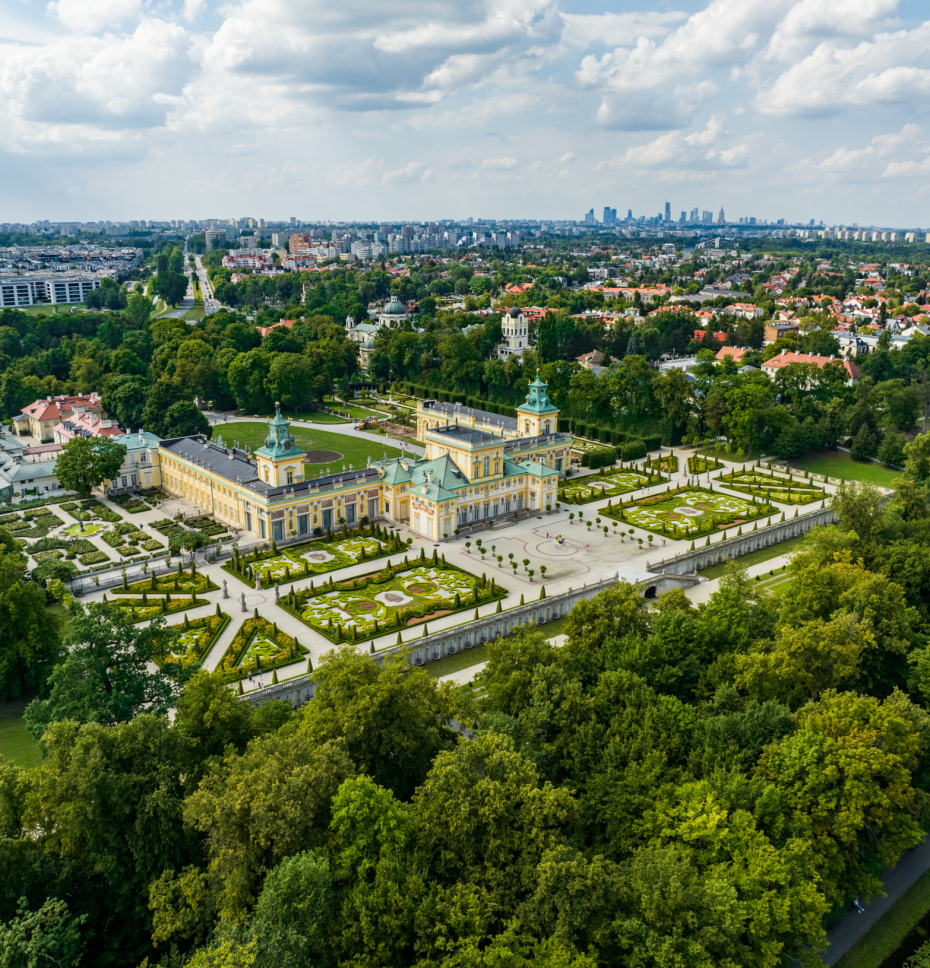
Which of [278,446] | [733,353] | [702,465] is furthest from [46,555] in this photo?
[733,353]

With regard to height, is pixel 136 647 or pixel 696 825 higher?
pixel 136 647

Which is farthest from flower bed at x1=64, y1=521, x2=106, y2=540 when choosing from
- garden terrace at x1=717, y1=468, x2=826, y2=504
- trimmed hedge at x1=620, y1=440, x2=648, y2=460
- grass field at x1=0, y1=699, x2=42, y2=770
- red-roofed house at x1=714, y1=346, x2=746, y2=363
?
red-roofed house at x1=714, y1=346, x2=746, y2=363

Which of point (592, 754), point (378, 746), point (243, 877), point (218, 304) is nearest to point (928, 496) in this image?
point (592, 754)

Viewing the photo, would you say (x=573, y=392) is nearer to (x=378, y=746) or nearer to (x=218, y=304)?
(x=378, y=746)

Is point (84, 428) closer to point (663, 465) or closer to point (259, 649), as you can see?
point (259, 649)

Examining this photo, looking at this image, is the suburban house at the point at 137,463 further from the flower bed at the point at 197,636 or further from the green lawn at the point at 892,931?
the green lawn at the point at 892,931

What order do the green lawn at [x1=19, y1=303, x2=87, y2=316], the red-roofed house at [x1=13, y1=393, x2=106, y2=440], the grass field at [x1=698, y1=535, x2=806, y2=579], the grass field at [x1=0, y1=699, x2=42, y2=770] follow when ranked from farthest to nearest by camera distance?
the green lawn at [x1=19, y1=303, x2=87, y2=316]
the red-roofed house at [x1=13, y1=393, x2=106, y2=440]
the grass field at [x1=698, y1=535, x2=806, y2=579]
the grass field at [x1=0, y1=699, x2=42, y2=770]

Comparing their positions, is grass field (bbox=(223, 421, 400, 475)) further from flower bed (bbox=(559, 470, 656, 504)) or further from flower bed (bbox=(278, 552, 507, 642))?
flower bed (bbox=(278, 552, 507, 642))
